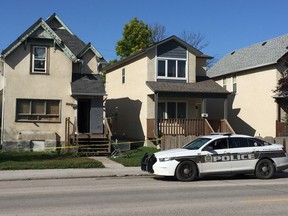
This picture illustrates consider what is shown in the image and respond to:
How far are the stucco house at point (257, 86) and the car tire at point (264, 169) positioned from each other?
12.0m

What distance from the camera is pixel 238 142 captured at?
15188 mm

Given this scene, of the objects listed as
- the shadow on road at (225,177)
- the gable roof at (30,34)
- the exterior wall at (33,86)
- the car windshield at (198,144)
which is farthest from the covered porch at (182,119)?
the car windshield at (198,144)

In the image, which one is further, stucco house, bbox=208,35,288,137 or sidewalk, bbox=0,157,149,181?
stucco house, bbox=208,35,288,137

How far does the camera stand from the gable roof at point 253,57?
28614 mm

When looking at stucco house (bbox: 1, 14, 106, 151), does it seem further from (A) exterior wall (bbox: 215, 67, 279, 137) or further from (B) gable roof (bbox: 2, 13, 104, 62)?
(A) exterior wall (bbox: 215, 67, 279, 137)

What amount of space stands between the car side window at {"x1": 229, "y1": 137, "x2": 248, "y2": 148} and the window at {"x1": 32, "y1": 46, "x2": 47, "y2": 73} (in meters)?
13.9

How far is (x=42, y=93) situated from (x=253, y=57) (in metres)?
15.8

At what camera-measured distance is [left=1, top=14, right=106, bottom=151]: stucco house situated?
2434cm

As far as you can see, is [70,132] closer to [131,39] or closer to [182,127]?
[182,127]

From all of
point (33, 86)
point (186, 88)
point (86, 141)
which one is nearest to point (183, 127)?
point (186, 88)

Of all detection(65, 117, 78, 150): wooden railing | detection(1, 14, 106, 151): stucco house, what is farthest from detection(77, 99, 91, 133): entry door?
detection(65, 117, 78, 150): wooden railing

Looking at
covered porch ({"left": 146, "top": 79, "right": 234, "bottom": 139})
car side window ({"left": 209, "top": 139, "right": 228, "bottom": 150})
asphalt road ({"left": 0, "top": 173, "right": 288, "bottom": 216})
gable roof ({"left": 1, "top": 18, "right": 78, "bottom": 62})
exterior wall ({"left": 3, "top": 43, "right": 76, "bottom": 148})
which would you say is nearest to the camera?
asphalt road ({"left": 0, "top": 173, "right": 288, "bottom": 216})

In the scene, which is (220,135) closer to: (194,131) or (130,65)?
(194,131)

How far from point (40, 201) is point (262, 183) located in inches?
289
